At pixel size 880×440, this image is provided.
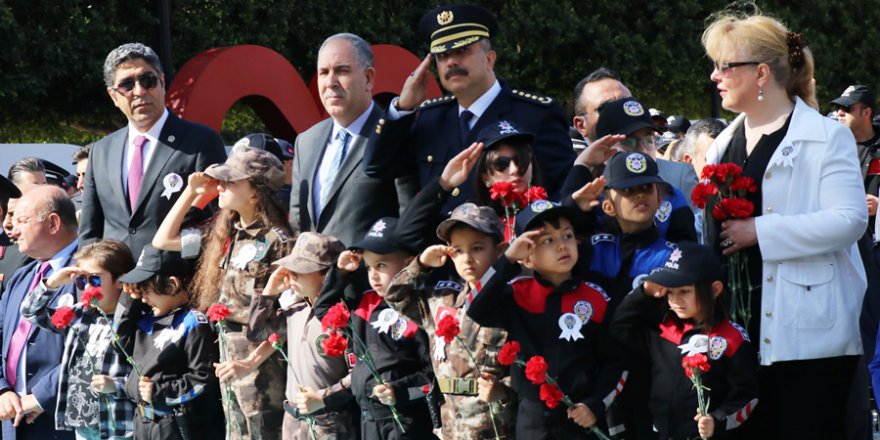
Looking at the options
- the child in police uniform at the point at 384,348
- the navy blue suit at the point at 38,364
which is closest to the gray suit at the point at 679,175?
the child in police uniform at the point at 384,348

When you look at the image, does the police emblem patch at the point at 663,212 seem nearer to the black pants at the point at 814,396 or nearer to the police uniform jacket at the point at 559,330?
the police uniform jacket at the point at 559,330

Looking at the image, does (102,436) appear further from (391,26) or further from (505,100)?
(391,26)

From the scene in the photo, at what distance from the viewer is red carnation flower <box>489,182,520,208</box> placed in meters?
5.18

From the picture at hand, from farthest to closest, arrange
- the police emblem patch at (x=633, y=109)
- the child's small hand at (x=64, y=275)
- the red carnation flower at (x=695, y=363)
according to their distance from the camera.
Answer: the child's small hand at (x=64, y=275)
the police emblem patch at (x=633, y=109)
the red carnation flower at (x=695, y=363)

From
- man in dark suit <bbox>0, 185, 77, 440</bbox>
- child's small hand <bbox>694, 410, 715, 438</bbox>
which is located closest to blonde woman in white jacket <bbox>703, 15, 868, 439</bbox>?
child's small hand <bbox>694, 410, 715, 438</bbox>

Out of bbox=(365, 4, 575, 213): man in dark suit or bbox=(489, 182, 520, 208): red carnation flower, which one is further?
bbox=(365, 4, 575, 213): man in dark suit

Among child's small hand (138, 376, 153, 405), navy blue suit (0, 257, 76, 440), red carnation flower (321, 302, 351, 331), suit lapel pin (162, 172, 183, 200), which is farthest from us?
navy blue suit (0, 257, 76, 440)

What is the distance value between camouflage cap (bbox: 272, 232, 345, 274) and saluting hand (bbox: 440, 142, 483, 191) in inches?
36.1

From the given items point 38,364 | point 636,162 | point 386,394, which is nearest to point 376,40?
point 38,364

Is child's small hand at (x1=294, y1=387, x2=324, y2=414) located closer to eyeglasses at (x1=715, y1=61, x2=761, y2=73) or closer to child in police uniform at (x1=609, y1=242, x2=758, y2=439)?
child in police uniform at (x1=609, y1=242, x2=758, y2=439)

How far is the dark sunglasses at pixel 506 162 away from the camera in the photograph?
17.6ft

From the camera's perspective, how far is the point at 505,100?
5.69 meters

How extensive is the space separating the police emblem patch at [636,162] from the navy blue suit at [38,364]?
140 inches

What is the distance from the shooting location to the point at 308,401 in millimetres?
6094
